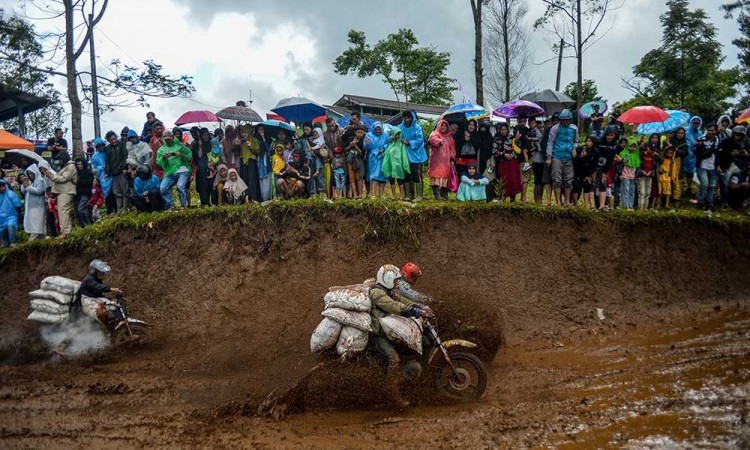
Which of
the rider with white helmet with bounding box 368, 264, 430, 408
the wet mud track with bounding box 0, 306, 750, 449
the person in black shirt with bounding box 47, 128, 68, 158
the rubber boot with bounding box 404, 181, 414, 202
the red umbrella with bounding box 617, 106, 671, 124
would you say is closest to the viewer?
the wet mud track with bounding box 0, 306, 750, 449

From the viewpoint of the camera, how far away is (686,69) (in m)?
24.1

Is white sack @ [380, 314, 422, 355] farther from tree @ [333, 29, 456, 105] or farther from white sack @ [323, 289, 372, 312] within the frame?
tree @ [333, 29, 456, 105]

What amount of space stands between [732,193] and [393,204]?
28.1ft

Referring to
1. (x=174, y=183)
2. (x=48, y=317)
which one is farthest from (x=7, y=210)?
(x=48, y=317)

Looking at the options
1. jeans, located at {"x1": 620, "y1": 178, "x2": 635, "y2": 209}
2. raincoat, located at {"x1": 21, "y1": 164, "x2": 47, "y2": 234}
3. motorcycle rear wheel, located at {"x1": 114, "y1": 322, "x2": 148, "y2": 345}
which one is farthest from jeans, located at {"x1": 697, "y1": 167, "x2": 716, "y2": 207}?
raincoat, located at {"x1": 21, "y1": 164, "x2": 47, "y2": 234}

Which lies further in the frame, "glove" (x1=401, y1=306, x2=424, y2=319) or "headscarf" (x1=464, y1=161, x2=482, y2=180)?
"headscarf" (x1=464, y1=161, x2=482, y2=180)

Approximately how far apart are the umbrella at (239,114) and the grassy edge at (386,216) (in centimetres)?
302

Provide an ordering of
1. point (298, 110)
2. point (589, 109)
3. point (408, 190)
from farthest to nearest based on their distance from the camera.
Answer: point (298, 110), point (589, 109), point (408, 190)

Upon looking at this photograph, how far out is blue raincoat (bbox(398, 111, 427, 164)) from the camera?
472 inches

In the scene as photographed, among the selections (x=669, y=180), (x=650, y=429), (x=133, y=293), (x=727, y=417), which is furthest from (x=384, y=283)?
(x=669, y=180)

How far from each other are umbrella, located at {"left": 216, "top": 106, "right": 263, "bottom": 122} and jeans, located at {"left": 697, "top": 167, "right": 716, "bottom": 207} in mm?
11257

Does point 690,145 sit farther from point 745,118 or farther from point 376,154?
point 376,154

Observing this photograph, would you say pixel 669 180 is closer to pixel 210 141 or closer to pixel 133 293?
pixel 210 141

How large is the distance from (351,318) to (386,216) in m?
3.75
